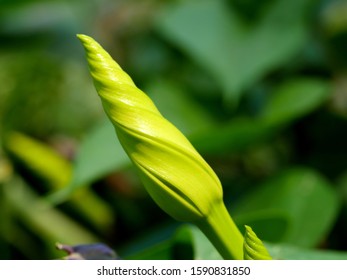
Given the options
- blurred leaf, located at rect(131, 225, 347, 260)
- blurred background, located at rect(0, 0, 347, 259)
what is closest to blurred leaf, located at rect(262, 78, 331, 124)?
blurred background, located at rect(0, 0, 347, 259)

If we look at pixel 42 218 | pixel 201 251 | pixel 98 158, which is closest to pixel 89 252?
pixel 201 251

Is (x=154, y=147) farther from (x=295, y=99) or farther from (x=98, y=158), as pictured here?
(x=295, y=99)

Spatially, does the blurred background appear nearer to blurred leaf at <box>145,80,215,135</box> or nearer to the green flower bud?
blurred leaf at <box>145,80,215,135</box>

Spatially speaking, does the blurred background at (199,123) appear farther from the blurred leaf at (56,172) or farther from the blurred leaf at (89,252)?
the blurred leaf at (89,252)

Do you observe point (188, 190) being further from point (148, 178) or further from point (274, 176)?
point (274, 176)

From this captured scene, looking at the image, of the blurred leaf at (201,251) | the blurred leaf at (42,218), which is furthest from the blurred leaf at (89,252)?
the blurred leaf at (42,218)
